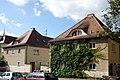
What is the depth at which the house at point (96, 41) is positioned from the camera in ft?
116

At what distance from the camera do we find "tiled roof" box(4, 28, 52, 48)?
52.9 metres

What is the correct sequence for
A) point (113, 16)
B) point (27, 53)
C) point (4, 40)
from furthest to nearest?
point (4, 40), point (27, 53), point (113, 16)

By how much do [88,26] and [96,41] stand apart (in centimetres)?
427

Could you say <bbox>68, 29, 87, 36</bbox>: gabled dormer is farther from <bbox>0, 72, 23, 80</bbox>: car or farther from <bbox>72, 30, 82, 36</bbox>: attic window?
<bbox>0, 72, 23, 80</bbox>: car

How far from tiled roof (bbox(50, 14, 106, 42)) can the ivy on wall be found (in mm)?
1494

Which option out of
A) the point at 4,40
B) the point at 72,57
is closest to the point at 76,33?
the point at 72,57

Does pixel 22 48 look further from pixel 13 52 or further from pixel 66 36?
pixel 66 36

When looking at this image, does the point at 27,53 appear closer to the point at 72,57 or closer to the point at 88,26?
the point at 72,57

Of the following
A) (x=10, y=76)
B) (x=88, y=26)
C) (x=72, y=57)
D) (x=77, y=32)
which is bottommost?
(x=10, y=76)

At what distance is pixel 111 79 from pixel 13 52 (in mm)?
27169

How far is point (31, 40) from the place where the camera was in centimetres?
5369

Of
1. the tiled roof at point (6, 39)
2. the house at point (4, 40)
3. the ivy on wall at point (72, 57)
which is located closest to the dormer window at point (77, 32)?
the ivy on wall at point (72, 57)

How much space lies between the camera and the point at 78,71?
37312 millimetres

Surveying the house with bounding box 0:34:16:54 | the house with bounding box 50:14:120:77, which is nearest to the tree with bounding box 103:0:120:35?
the house with bounding box 50:14:120:77
